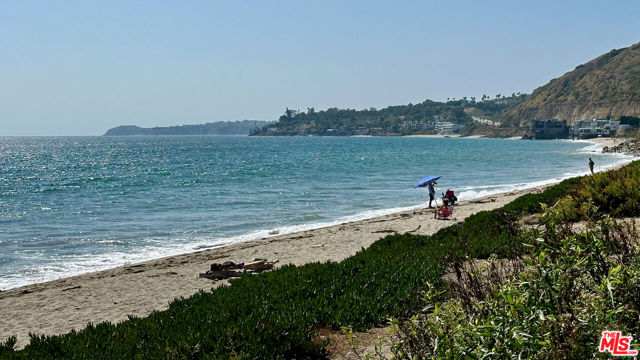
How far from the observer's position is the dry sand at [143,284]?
10.8 m

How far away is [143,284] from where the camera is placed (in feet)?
43.6

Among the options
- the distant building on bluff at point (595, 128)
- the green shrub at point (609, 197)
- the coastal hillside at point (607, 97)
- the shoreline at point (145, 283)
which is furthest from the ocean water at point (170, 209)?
the coastal hillside at point (607, 97)

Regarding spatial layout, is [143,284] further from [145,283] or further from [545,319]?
[545,319]

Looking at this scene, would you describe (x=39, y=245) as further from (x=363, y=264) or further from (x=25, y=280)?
(x=363, y=264)

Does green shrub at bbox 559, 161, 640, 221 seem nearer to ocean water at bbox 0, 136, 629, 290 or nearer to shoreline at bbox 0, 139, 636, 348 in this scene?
shoreline at bbox 0, 139, 636, 348

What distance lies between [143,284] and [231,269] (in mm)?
2369

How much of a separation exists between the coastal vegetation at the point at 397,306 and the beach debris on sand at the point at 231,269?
3241 millimetres

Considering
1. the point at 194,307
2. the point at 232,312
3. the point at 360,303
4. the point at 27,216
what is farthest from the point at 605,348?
the point at 27,216

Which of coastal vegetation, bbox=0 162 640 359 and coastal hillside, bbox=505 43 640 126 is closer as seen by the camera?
coastal vegetation, bbox=0 162 640 359

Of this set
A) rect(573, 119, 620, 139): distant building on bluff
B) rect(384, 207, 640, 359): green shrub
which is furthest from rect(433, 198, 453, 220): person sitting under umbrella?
rect(573, 119, 620, 139): distant building on bluff

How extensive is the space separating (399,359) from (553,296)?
1275 millimetres

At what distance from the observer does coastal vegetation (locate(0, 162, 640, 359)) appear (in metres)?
3.46

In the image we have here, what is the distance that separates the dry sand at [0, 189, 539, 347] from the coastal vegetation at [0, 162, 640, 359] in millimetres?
3277

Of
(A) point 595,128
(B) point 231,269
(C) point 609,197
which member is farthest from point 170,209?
(A) point 595,128
